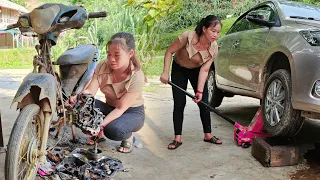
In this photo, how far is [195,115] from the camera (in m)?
5.19

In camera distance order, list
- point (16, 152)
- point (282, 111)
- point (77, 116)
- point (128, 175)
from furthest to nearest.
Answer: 1. point (282, 111)
2. point (128, 175)
3. point (77, 116)
4. point (16, 152)

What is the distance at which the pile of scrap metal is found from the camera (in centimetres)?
264

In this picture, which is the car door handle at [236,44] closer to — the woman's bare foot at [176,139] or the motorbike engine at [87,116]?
the woman's bare foot at [176,139]

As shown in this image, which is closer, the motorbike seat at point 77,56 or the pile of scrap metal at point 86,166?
the pile of scrap metal at point 86,166

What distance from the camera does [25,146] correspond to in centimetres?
229

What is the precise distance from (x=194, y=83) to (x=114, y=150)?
112cm

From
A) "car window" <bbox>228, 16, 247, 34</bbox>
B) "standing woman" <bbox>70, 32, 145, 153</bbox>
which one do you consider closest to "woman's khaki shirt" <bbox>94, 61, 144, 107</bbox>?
"standing woman" <bbox>70, 32, 145, 153</bbox>

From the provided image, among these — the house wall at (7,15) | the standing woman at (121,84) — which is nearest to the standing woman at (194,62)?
the standing woman at (121,84)

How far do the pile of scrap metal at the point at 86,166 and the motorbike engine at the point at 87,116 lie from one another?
312 millimetres

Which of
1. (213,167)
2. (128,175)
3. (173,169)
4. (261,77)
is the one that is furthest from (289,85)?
(128,175)

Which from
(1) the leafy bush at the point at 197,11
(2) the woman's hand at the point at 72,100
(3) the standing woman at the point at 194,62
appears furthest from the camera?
(1) the leafy bush at the point at 197,11

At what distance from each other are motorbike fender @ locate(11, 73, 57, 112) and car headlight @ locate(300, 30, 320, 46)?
2.13m

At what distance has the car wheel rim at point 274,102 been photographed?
131 inches

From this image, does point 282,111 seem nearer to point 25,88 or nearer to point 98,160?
point 98,160
